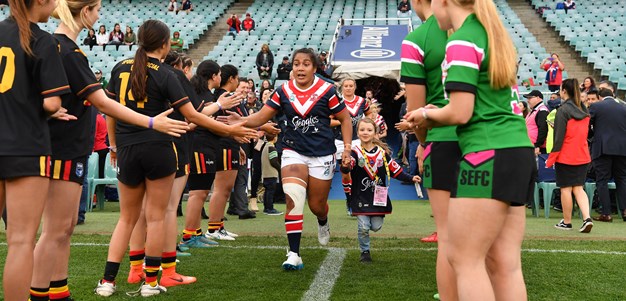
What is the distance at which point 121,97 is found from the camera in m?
5.30

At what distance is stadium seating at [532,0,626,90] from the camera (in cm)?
2169

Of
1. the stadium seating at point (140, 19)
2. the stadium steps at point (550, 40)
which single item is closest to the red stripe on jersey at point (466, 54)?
the stadium steps at point (550, 40)

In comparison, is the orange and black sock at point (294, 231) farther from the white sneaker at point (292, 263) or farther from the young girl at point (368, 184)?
the young girl at point (368, 184)

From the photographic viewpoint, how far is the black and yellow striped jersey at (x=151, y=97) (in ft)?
16.9

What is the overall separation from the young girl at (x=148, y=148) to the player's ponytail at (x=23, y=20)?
1.45 meters

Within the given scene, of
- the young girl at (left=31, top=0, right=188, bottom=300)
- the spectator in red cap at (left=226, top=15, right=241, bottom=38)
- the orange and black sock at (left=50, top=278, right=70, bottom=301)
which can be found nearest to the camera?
the young girl at (left=31, top=0, right=188, bottom=300)

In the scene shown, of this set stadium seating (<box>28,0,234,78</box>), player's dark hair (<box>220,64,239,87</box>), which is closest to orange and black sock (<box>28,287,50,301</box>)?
player's dark hair (<box>220,64,239,87</box>)

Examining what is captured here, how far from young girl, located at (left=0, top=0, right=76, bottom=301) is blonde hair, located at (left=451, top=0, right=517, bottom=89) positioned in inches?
85.5

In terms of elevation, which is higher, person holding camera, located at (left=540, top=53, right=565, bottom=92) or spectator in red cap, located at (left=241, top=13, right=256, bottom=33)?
spectator in red cap, located at (left=241, top=13, right=256, bottom=33)

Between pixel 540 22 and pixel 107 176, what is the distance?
20815mm

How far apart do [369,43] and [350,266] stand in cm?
1514

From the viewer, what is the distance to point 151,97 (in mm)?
5246

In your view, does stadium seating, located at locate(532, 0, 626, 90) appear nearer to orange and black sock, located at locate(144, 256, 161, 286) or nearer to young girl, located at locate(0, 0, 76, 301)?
orange and black sock, located at locate(144, 256, 161, 286)

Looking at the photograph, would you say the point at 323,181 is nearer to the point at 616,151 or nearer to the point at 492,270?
the point at 492,270
